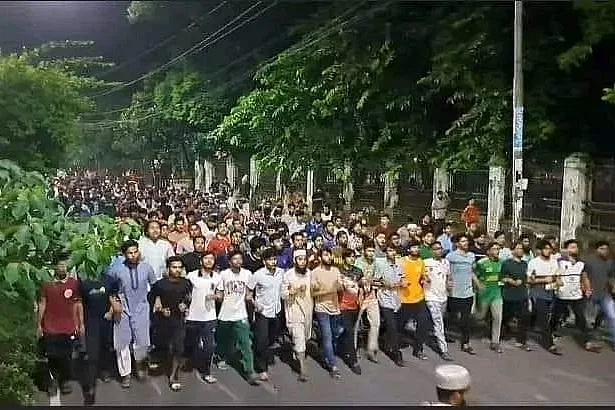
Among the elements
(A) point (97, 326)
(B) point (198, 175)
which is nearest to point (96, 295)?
(A) point (97, 326)

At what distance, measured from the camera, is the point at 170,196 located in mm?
3592

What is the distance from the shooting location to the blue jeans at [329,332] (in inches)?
138

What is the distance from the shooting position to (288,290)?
A: 3510 mm

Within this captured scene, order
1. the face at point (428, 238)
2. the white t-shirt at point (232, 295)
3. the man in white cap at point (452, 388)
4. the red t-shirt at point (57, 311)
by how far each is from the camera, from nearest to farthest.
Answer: the man in white cap at point (452, 388), the red t-shirt at point (57, 311), the white t-shirt at point (232, 295), the face at point (428, 238)

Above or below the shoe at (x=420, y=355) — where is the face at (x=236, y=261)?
above

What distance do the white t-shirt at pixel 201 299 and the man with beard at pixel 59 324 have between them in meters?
0.42

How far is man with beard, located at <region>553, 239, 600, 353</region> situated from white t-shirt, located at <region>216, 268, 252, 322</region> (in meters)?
1.23

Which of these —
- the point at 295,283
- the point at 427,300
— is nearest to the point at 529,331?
the point at 427,300

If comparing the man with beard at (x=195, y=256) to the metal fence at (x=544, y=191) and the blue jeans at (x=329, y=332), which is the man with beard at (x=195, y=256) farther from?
the metal fence at (x=544, y=191)

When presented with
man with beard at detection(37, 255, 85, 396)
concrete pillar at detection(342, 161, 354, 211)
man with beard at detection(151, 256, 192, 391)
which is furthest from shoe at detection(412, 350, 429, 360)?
man with beard at detection(37, 255, 85, 396)

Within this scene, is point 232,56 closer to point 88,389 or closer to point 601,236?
point 88,389

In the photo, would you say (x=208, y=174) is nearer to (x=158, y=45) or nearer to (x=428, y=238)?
(x=158, y=45)

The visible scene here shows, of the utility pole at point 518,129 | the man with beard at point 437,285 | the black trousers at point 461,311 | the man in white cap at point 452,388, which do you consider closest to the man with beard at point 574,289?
the utility pole at point 518,129

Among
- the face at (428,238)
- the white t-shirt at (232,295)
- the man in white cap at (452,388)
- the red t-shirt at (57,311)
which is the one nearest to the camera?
the man in white cap at (452,388)
